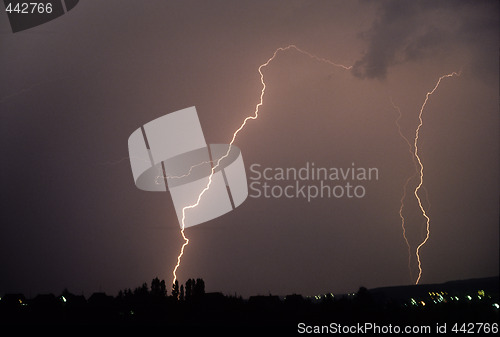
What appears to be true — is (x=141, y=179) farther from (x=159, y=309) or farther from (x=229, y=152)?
(x=159, y=309)

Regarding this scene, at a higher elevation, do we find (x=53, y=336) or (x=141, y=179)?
(x=141, y=179)

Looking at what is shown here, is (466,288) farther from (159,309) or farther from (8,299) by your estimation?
(8,299)

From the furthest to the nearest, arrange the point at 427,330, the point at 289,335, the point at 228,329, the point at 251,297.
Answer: the point at 251,297, the point at 228,329, the point at 289,335, the point at 427,330

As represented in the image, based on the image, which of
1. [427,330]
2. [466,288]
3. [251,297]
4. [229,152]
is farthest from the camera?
[466,288]

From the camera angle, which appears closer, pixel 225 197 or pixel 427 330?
pixel 427 330

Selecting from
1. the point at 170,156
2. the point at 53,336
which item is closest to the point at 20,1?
the point at 170,156

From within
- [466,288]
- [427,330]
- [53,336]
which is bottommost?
[466,288]

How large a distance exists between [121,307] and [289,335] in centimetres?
501

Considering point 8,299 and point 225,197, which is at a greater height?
point 225,197

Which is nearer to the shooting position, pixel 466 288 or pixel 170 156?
pixel 170 156

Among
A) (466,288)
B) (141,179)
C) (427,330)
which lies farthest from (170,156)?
(466,288)

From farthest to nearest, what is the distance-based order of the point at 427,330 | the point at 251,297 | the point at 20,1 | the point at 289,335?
the point at 251,297, the point at 20,1, the point at 289,335, the point at 427,330

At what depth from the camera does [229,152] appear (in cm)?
924

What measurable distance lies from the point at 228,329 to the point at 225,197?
216 cm
